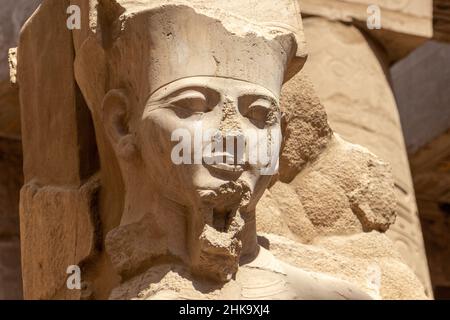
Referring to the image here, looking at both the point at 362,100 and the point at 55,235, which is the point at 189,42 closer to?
the point at 55,235

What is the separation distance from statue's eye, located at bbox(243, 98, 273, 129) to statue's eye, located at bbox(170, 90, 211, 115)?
0.14m

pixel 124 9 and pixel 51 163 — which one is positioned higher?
pixel 124 9

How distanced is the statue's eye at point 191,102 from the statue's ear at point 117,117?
266 mm

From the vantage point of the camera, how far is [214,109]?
5109mm

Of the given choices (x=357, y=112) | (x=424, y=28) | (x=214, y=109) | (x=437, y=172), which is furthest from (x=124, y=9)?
(x=437, y=172)

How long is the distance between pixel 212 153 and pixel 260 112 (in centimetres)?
23

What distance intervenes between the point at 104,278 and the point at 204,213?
0.60 meters

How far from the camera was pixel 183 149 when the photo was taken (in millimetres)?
5051

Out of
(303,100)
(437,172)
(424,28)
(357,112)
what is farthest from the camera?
(437,172)

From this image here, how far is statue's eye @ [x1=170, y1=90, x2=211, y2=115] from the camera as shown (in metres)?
5.09

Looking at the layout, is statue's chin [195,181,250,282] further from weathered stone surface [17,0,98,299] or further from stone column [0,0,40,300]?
stone column [0,0,40,300]

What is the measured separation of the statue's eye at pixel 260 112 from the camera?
5.16 meters

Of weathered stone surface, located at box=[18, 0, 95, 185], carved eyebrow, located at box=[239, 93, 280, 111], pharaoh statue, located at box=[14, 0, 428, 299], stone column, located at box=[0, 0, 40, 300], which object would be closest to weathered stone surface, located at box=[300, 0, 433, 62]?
stone column, located at box=[0, 0, 40, 300]
